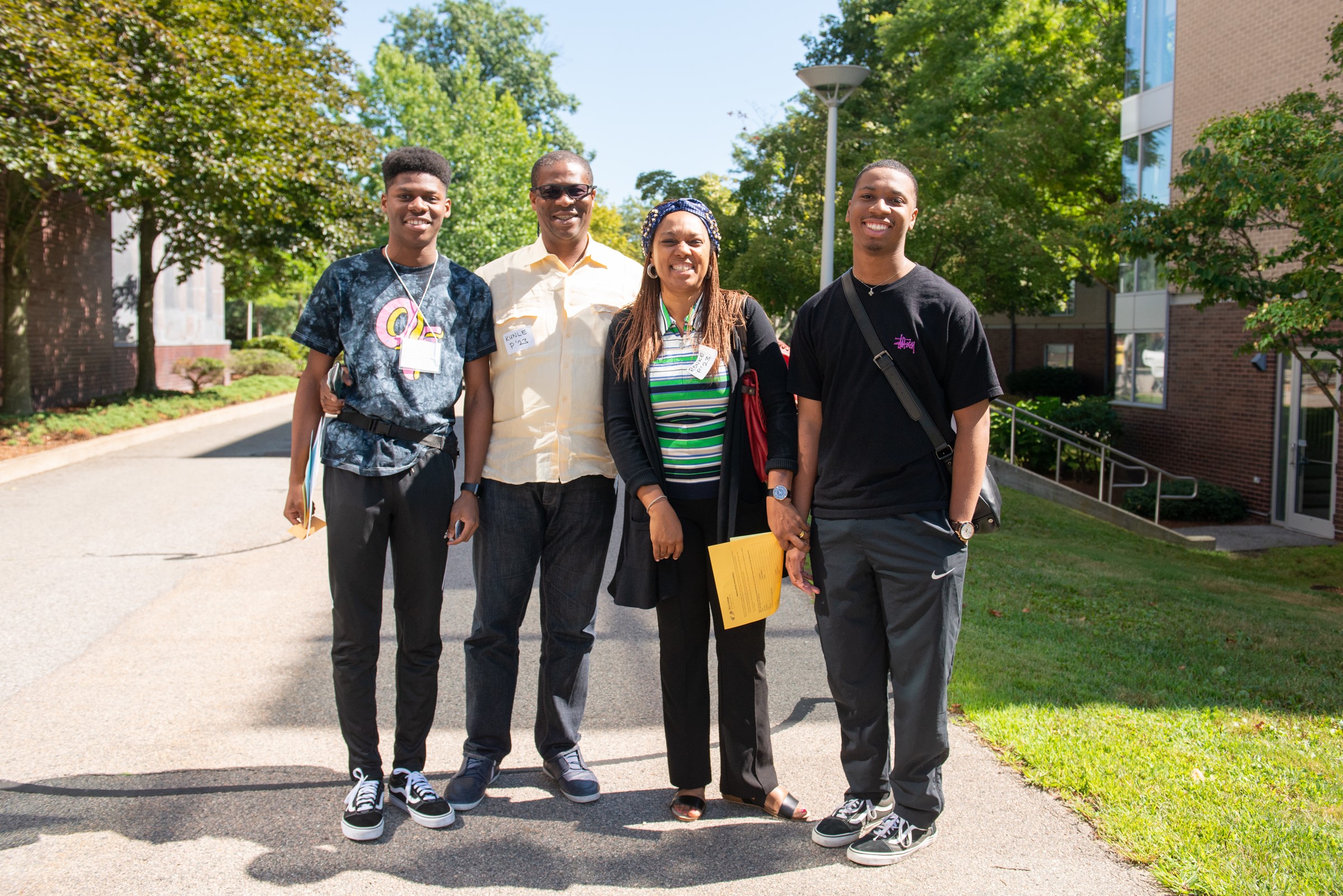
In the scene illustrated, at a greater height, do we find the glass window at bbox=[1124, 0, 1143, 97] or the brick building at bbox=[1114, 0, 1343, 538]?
the glass window at bbox=[1124, 0, 1143, 97]

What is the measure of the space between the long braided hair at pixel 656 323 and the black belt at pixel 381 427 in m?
0.70

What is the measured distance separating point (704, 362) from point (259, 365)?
33118 millimetres

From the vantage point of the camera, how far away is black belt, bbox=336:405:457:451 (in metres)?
3.34

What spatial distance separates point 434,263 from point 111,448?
Answer: 1382cm

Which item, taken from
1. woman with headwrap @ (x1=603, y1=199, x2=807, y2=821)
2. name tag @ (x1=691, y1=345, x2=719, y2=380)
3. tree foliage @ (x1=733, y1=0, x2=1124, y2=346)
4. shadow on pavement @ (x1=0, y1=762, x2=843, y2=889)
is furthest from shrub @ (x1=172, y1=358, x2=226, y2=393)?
name tag @ (x1=691, y1=345, x2=719, y2=380)

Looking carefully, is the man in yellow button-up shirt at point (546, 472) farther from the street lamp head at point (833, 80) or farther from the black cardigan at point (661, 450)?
the street lamp head at point (833, 80)

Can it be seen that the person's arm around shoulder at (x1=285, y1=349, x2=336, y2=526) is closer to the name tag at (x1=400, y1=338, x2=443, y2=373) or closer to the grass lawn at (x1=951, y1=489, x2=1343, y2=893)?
the name tag at (x1=400, y1=338, x2=443, y2=373)

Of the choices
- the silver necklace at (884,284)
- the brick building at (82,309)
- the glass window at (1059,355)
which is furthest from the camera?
the glass window at (1059,355)

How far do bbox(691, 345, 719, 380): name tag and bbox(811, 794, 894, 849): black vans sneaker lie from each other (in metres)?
1.50

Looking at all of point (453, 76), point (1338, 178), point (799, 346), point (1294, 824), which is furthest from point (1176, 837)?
point (453, 76)

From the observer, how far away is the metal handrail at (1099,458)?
1536 cm

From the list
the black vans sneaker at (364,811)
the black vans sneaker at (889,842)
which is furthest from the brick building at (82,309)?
the black vans sneaker at (889,842)

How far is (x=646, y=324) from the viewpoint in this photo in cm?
339

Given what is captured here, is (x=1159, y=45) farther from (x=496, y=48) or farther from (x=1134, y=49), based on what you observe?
(x=496, y=48)
